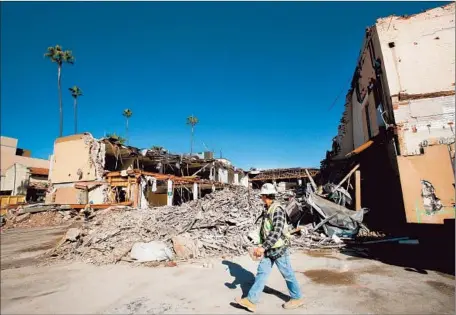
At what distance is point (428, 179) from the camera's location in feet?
20.4

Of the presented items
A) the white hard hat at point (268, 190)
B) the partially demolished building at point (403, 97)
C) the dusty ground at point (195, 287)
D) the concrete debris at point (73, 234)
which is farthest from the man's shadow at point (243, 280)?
the partially demolished building at point (403, 97)

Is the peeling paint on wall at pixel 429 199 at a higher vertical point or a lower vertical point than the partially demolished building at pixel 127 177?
lower

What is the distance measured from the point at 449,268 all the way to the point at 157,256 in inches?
271

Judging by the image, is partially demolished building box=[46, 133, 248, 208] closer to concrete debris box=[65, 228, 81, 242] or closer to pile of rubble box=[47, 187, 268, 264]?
pile of rubble box=[47, 187, 268, 264]

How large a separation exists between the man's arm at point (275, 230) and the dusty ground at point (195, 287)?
39.4 inches

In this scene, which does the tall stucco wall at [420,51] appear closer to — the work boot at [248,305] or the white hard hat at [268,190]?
the white hard hat at [268,190]

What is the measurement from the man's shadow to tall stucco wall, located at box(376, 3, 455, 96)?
928 cm

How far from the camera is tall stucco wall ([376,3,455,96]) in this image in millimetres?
9719

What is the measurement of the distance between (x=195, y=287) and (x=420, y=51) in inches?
489

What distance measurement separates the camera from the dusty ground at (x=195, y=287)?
2072mm

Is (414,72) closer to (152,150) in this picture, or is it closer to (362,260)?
(362,260)

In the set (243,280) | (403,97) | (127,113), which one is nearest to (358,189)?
(403,97)

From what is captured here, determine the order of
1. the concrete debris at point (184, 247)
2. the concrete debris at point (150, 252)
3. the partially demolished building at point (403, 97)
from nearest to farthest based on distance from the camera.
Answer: the concrete debris at point (150, 252) < the concrete debris at point (184, 247) < the partially demolished building at point (403, 97)

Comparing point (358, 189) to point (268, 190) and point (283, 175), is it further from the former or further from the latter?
point (283, 175)
